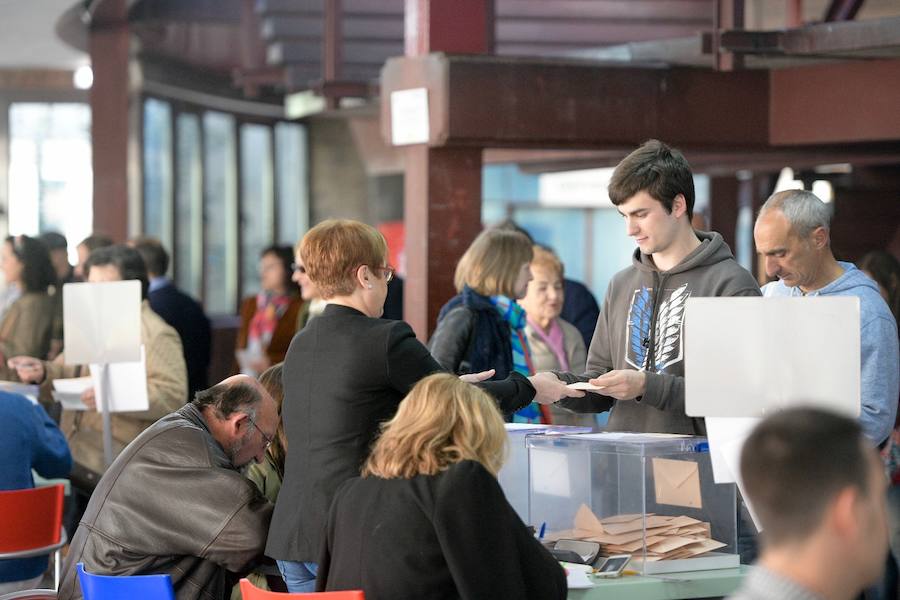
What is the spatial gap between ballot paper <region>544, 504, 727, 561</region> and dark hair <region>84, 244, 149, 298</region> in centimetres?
316

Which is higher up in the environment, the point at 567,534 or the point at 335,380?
the point at 335,380

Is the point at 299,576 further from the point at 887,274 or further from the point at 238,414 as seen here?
the point at 887,274

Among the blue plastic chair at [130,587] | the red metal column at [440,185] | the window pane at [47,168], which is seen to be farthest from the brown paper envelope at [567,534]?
the window pane at [47,168]

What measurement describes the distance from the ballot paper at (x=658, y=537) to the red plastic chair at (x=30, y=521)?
1977 millimetres

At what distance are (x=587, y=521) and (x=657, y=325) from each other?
0.53 meters

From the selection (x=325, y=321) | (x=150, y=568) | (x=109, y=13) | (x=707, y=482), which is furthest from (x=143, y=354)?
(x=109, y=13)

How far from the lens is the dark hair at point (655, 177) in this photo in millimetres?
3480

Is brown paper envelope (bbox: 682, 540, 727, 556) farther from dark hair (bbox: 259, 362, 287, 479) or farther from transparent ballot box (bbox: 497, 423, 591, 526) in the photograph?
dark hair (bbox: 259, 362, 287, 479)

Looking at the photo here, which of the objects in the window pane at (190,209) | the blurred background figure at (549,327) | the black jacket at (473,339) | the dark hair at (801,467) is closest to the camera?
the dark hair at (801,467)

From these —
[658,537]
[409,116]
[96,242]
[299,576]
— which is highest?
[409,116]

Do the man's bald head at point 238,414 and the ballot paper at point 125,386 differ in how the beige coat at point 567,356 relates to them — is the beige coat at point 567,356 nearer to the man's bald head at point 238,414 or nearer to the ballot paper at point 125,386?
the ballot paper at point 125,386

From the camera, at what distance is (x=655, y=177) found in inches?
137

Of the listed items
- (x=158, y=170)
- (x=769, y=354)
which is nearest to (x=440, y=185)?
(x=769, y=354)

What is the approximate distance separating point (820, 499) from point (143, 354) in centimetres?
418
